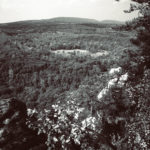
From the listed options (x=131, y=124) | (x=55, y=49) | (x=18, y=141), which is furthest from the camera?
(x=55, y=49)

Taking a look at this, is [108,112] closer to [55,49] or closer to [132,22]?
[132,22]

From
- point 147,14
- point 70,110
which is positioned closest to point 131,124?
point 70,110

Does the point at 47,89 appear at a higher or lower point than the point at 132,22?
lower

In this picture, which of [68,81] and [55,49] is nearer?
[68,81]

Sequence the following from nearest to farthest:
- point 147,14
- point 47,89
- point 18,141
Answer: point 18,141, point 147,14, point 47,89

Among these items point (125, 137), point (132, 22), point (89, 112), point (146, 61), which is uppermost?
point (132, 22)

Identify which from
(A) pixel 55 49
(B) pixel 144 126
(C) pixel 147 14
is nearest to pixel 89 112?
(B) pixel 144 126
